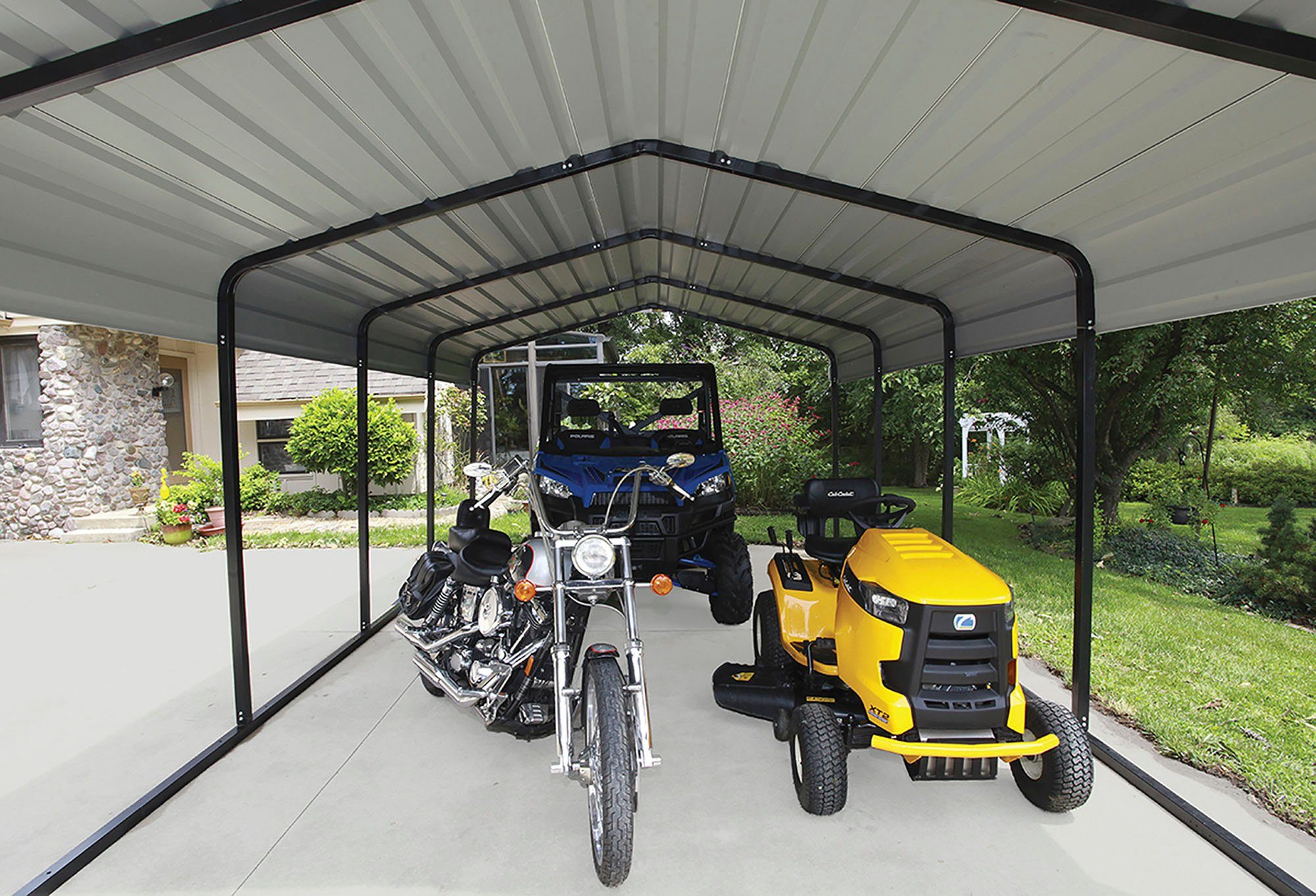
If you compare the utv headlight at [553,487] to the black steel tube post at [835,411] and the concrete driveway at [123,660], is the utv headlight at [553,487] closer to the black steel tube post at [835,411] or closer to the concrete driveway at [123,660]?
the concrete driveway at [123,660]

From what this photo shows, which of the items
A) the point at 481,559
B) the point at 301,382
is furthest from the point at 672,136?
the point at 301,382

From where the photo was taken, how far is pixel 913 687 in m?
2.14

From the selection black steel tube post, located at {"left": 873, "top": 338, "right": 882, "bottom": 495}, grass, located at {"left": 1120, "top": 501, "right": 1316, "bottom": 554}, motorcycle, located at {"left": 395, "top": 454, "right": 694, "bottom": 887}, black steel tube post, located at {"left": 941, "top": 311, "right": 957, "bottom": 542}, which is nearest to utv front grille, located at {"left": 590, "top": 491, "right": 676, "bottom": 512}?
motorcycle, located at {"left": 395, "top": 454, "right": 694, "bottom": 887}

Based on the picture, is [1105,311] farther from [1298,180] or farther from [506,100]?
[506,100]

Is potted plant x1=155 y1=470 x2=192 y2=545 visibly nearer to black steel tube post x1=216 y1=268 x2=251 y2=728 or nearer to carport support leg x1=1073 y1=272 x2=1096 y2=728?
black steel tube post x1=216 y1=268 x2=251 y2=728

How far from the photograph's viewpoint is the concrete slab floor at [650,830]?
7.11 feet

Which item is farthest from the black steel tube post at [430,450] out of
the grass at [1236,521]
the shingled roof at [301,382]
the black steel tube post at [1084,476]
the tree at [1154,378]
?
the grass at [1236,521]

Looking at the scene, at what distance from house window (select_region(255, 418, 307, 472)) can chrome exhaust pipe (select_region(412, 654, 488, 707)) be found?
1020 cm

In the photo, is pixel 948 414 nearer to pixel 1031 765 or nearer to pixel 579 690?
pixel 1031 765

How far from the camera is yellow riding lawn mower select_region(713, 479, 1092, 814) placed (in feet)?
6.99

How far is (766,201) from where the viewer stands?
3.66 meters

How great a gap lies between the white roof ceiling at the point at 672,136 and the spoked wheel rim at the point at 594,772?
220 centimetres

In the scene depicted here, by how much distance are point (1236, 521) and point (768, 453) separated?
22.2 feet

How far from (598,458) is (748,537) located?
392cm
